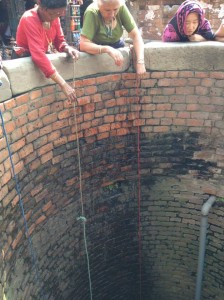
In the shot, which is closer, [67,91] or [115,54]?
[67,91]

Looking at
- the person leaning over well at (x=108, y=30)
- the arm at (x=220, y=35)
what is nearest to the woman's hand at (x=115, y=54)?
the person leaning over well at (x=108, y=30)

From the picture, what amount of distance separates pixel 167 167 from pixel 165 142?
0.36m

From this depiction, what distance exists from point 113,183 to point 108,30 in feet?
6.26

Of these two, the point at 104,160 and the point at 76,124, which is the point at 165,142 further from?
the point at 76,124

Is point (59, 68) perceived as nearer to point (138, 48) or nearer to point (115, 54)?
point (115, 54)

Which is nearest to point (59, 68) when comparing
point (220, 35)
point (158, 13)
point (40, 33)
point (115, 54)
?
point (40, 33)

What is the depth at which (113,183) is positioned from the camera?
165 inches

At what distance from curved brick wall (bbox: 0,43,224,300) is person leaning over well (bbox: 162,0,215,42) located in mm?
408

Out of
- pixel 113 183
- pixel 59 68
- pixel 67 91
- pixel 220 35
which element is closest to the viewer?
pixel 67 91

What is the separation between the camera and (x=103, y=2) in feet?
9.76

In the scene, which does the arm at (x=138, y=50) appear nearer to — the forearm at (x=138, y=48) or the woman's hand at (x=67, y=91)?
the forearm at (x=138, y=48)

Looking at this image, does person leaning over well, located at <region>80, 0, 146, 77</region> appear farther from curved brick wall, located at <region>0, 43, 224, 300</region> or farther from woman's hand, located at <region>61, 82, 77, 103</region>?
woman's hand, located at <region>61, 82, 77, 103</region>

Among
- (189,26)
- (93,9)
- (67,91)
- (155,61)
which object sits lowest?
(67,91)

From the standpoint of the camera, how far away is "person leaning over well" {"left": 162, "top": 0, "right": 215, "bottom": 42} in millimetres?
3397
